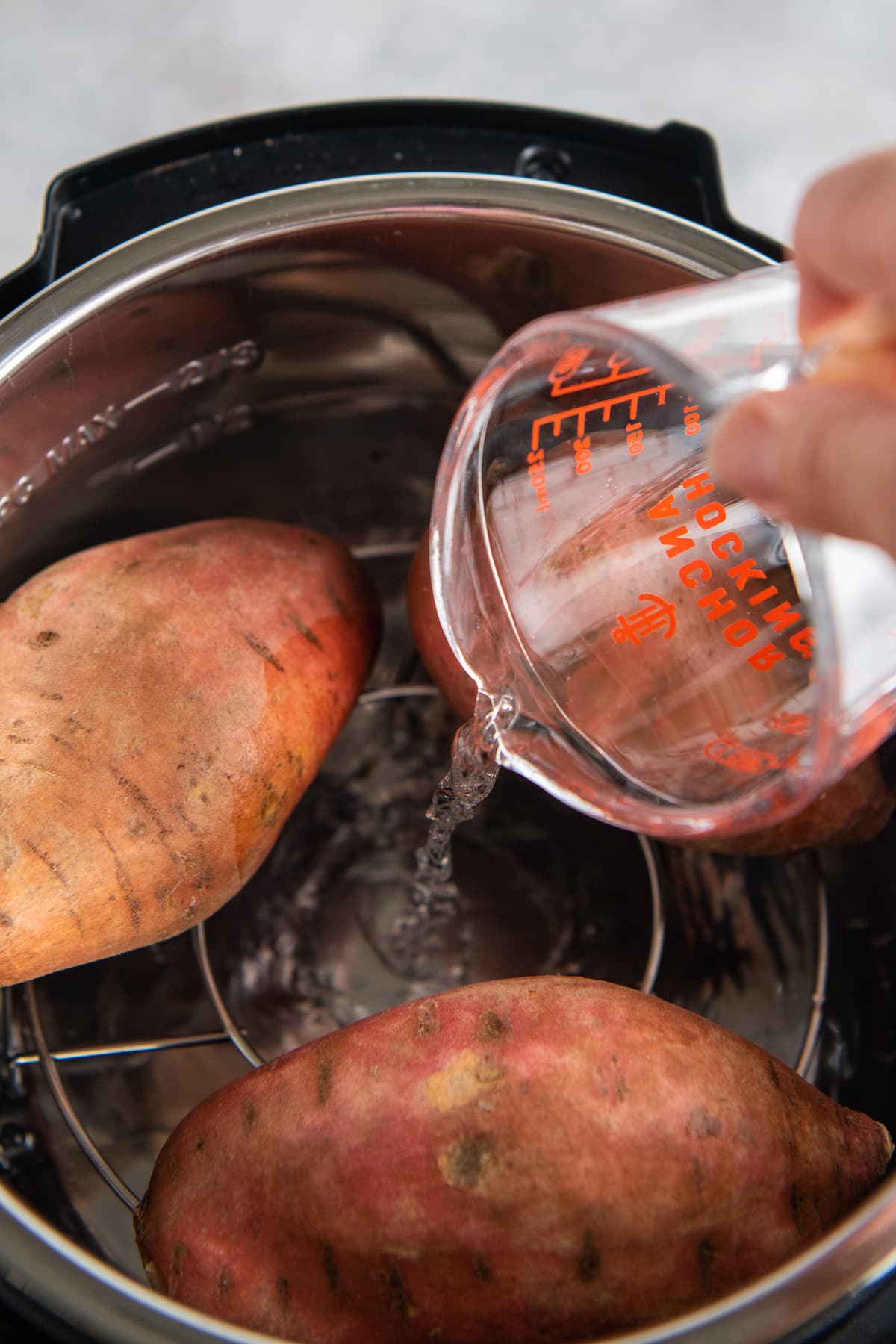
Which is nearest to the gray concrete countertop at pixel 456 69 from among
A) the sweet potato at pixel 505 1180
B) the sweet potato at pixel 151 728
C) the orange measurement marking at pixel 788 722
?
the sweet potato at pixel 151 728

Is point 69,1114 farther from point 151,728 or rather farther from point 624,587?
point 624,587

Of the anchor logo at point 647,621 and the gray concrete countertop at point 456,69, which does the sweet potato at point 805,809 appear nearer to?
the anchor logo at point 647,621

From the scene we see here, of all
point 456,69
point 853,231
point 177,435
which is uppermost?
point 456,69

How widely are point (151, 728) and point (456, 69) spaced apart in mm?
822

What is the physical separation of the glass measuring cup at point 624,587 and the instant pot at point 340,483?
0.42 feet

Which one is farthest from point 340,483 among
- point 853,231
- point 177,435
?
point 853,231

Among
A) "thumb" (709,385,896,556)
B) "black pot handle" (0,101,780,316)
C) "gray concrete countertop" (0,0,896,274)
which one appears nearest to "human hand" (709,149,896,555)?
"thumb" (709,385,896,556)

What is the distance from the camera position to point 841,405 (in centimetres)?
38

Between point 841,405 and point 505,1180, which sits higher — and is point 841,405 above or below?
above

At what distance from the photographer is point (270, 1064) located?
624 mm

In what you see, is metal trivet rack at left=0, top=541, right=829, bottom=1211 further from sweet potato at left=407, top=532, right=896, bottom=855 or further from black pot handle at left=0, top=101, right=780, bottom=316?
black pot handle at left=0, top=101, right=780, bottom=316

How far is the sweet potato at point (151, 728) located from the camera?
62 cm

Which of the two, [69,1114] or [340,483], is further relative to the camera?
[340,483]

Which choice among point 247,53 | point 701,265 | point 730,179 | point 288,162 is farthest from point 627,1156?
point 247,53
